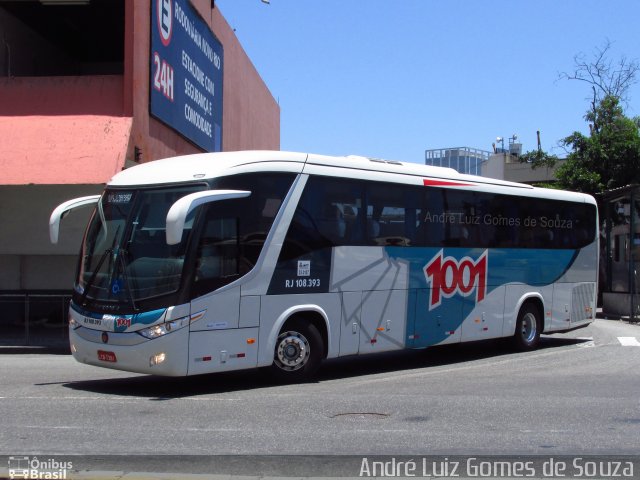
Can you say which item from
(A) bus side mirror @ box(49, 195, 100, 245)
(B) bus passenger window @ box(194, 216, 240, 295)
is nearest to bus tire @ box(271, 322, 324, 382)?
(B) bus passenger window @ box(194, 216, 240, 295)

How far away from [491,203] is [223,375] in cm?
587

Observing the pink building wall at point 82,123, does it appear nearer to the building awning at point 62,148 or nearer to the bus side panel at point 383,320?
the building awning at point 62,148

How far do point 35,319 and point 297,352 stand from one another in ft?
32.3

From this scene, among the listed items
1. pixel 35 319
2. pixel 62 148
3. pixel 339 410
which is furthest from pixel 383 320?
pixel 35 319

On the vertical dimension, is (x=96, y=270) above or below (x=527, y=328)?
above

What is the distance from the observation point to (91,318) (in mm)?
10266

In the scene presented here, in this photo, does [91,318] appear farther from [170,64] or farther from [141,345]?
[170,64]

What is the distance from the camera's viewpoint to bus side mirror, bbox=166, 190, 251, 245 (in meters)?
9.02

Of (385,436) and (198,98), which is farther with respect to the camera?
(198,98)

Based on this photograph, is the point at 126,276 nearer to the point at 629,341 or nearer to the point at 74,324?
the point at 74,324

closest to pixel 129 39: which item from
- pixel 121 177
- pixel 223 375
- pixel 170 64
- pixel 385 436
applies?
pixel 170 64

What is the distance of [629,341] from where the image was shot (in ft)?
57.3

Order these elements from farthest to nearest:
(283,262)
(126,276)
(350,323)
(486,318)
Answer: (486,318) < (350,323) < (283,262) < (126,276)

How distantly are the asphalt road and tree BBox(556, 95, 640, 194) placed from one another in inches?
643
